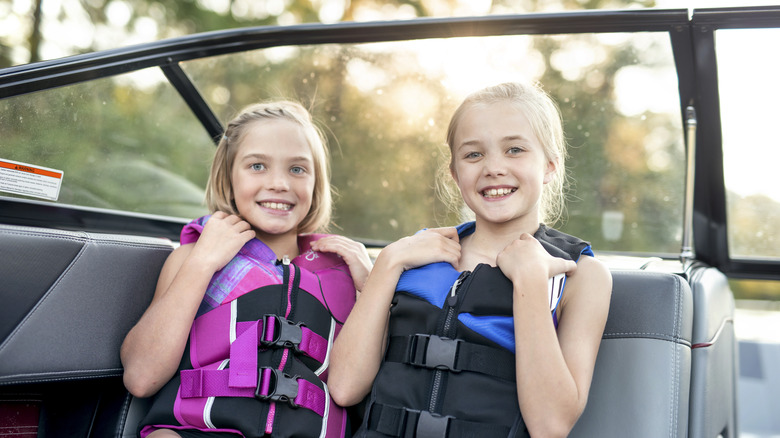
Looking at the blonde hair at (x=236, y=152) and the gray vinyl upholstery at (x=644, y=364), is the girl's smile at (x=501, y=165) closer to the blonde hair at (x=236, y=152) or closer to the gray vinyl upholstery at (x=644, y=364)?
the gray vinyl upholstery at (x=644, y=364)

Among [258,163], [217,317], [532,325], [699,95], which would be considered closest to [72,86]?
[258,163]

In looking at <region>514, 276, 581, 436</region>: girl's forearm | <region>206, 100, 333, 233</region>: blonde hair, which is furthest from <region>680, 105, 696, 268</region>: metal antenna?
<region>206, 100, 333, 233</region>: blonde hair

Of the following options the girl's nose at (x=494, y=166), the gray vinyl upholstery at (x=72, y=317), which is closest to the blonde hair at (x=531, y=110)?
the girl's nose at (x=494, y=166)

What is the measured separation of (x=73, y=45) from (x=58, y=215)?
29.8ft

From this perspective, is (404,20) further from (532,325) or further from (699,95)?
(532,325)

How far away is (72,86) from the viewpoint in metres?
1.98

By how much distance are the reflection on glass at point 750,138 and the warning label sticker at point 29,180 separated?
1.99 meters

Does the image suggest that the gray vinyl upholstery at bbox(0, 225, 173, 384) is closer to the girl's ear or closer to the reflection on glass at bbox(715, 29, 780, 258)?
the girl's ear

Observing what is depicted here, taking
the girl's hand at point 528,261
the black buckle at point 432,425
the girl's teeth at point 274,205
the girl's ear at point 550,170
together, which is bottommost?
the black buckle at point 432,425

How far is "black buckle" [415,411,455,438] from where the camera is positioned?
133cm

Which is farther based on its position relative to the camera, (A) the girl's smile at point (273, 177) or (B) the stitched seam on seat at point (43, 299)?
(A) the girl's smile at point (273, 177)

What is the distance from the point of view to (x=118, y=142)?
7.78 feet

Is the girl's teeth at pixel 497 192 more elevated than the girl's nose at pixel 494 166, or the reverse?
the girl's nose at pixel 494 166

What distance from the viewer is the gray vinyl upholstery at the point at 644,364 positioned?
143cm
